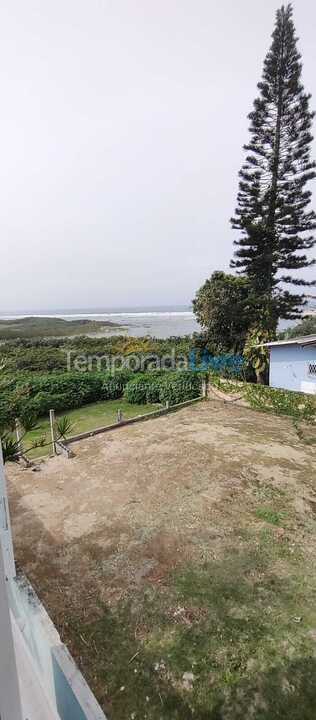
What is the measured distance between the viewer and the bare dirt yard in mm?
2473

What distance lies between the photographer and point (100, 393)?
12.0 meters

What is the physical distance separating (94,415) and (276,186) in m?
12.5

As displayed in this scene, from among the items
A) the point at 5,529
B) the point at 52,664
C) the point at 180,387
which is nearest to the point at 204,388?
the point at 180,387

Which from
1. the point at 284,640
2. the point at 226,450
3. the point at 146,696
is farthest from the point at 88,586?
the point at 226,450

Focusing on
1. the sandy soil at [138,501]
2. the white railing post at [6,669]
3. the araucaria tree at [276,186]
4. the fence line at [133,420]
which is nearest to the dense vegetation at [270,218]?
the araucaria tree at [276,186]

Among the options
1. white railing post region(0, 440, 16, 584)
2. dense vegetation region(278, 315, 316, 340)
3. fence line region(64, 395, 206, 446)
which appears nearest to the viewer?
white railing post region(0, 440, 16, 584)

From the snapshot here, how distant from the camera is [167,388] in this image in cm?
1106

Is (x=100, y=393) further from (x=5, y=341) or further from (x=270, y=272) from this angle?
(x=270, y=272)

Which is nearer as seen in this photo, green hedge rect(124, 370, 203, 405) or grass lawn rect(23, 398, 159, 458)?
grass lawn rect(23, 398, 159, 458)

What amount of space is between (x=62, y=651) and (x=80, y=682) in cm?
12

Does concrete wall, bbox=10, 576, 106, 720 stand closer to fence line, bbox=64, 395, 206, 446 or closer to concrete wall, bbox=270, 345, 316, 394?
fence line, bbox=64, 395, 206, 446

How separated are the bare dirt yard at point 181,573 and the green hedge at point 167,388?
14.6ft

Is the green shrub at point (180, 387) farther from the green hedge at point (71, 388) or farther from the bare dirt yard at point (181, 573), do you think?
the bare dirt yard at point (181, 573)

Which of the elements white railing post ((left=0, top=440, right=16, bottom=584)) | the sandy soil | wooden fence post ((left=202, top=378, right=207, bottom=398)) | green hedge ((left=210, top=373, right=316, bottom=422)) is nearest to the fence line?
wooden fence post ((left=202, top=378, right=207, bottom=398))
